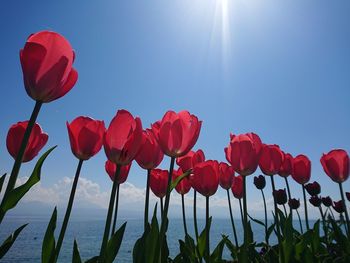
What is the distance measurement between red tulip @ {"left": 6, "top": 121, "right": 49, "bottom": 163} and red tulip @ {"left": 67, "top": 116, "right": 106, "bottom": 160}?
0.32 meters

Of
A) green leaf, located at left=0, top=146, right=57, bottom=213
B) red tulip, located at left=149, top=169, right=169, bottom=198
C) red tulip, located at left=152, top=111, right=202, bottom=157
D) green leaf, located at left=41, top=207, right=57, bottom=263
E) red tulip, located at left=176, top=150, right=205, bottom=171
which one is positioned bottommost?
green leaf, located at left=41, top=207, right=57, bottom=263

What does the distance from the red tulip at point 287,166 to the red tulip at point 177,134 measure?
1.94m

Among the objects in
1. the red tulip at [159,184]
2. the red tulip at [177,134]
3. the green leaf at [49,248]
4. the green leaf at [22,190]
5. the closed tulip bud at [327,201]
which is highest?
the closed tulip bud at [327,201]

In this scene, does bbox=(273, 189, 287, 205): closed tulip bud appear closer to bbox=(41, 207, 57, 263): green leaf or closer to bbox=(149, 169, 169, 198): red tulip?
bbox=(149, 169, 169, 198): red tulip

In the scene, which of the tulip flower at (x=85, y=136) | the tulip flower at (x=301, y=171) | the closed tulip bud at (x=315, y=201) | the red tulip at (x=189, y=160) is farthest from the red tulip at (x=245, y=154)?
the closed tulip bud at (x=315, y=201)

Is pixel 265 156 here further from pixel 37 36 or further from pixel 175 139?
pixel 37 36

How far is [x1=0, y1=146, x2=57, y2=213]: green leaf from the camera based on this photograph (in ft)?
4.83

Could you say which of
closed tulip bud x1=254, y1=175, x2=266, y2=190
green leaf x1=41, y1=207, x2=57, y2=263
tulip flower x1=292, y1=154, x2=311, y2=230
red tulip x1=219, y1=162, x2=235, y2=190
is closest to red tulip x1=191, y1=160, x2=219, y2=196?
red tulip x1=219, y1=162, x2=235, y2=190

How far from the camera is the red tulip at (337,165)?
3439 mm

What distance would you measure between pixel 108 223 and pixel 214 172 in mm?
1269

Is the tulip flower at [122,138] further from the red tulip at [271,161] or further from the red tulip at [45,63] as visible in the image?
the red tulip at [271,161]

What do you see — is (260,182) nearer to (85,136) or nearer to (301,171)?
(301,171)

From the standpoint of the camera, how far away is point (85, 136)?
68.8 inches

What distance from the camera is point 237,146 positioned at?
2.36m
